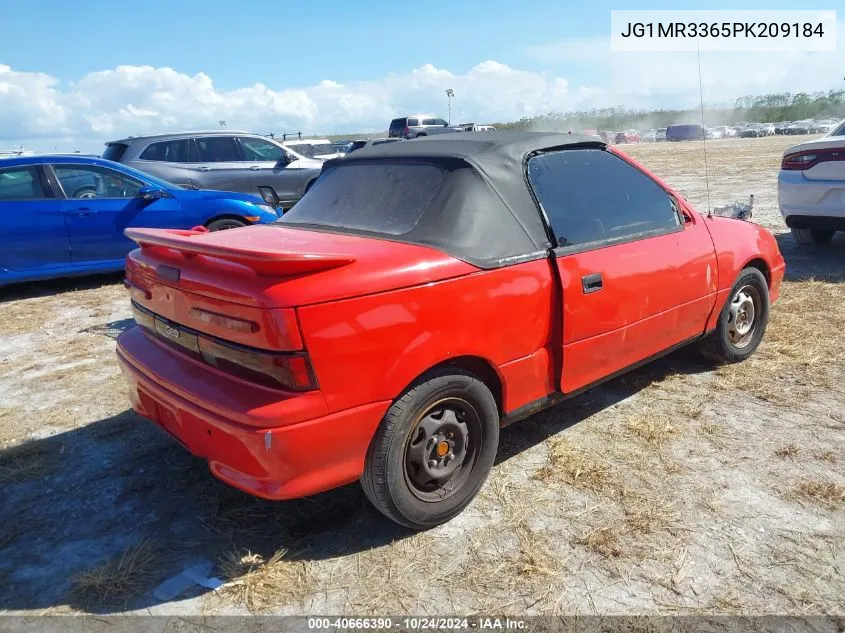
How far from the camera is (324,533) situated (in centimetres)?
274

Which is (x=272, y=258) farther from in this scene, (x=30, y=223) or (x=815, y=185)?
(x=815, y=185)

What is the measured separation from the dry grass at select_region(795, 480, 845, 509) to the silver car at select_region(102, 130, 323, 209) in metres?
8.32

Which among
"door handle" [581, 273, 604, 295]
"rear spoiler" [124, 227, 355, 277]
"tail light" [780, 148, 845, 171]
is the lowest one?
"door handle" [581, 273, 604, 295]

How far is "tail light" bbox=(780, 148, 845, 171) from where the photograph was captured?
6473 mm

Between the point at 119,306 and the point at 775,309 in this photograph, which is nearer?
the point at 775,309

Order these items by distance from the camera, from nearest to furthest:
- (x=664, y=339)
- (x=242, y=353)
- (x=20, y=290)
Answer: (x=242, y=353) < (x=664, y=339) < (x=20, y=290)

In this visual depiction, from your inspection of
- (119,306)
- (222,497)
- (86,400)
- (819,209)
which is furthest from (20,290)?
(819,209)

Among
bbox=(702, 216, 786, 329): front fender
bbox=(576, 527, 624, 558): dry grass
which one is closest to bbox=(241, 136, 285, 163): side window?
bbox=(702, 216, 786, 329): front fender

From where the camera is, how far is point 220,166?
10445 millimetres

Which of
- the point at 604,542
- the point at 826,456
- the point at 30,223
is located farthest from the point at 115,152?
the point at 826,456

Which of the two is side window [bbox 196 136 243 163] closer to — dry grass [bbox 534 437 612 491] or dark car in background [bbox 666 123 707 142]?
dry grass [bbox 534 437 612 491]

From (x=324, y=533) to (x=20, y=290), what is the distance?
627 cm

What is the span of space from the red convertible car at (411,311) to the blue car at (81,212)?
396cm

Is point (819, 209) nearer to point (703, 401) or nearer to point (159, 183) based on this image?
point (703, 401)
